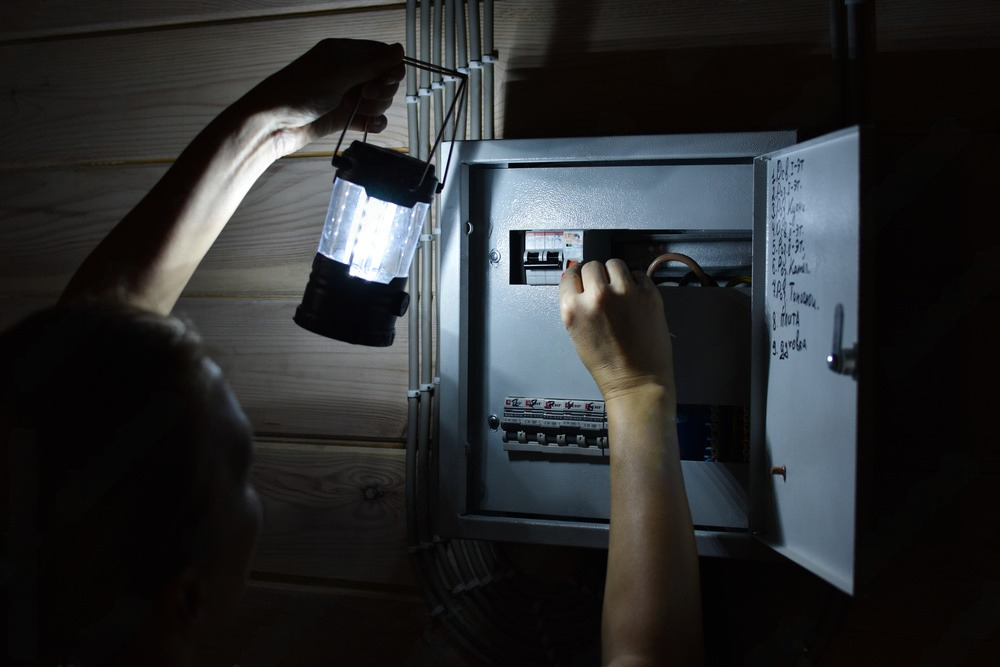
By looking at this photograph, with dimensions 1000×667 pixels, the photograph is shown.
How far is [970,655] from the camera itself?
3.11ft

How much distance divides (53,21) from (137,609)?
1.13 meters

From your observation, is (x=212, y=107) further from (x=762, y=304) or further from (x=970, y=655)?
(x=970, y=655)

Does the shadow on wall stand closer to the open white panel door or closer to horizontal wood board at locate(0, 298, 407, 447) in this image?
the open white panel door

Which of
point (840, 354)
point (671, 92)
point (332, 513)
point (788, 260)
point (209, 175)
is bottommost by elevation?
point (332, 513)

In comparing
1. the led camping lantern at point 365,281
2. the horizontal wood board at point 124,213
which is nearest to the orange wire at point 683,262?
the led camping lantern at point 365,281

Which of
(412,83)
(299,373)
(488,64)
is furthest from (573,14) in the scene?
(299,373)

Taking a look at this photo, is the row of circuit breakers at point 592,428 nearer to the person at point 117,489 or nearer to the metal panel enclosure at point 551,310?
the metal panel enclosure at point 551,310

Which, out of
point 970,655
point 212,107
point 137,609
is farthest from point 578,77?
point 970,655

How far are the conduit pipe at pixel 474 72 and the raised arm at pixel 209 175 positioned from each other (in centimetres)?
14

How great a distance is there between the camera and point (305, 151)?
1.12m

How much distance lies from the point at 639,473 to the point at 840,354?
0.24 meters

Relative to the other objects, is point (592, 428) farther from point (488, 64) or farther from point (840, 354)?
point (488, 64)

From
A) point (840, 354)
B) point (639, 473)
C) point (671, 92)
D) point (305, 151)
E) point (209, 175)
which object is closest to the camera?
point (840, 354)

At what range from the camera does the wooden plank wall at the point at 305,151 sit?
99cm
